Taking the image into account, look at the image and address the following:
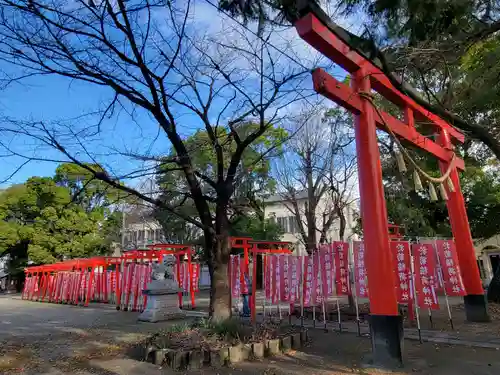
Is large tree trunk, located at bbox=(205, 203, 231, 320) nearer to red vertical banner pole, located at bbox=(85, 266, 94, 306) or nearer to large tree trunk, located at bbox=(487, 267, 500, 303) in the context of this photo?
large tree trunk, located at bbox=(487, 267, 500, 303)

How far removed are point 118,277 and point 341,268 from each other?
39.9 ft

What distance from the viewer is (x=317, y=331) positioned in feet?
29.6

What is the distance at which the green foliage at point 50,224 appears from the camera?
1169 inches

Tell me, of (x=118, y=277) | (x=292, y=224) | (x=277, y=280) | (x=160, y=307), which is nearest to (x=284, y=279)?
(x=277, y=280)

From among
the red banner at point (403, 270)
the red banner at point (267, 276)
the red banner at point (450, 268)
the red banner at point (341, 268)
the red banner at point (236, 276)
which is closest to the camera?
the red banner at point (403, 270)

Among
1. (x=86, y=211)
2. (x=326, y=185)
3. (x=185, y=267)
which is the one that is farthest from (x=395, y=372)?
(x=86, y=211)

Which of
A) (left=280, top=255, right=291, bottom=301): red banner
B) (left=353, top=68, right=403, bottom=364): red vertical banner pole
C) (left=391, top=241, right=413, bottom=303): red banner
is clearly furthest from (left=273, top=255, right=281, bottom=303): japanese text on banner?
(left=353, top=68, right=403, bottom=364): red vertical banner pole

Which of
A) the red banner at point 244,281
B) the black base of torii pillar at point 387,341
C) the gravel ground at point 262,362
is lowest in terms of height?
the gravel ground at point 262,362

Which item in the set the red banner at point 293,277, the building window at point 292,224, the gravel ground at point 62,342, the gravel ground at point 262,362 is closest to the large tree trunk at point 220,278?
the gravel ground at point 262,362

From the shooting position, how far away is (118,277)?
58.4 feet

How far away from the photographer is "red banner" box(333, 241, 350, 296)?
960 cm

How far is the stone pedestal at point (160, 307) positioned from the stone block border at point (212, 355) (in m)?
6.08

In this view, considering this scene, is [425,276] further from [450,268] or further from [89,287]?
[89,287]

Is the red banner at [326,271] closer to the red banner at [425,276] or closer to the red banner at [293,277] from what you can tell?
the red banner at [293,277]
